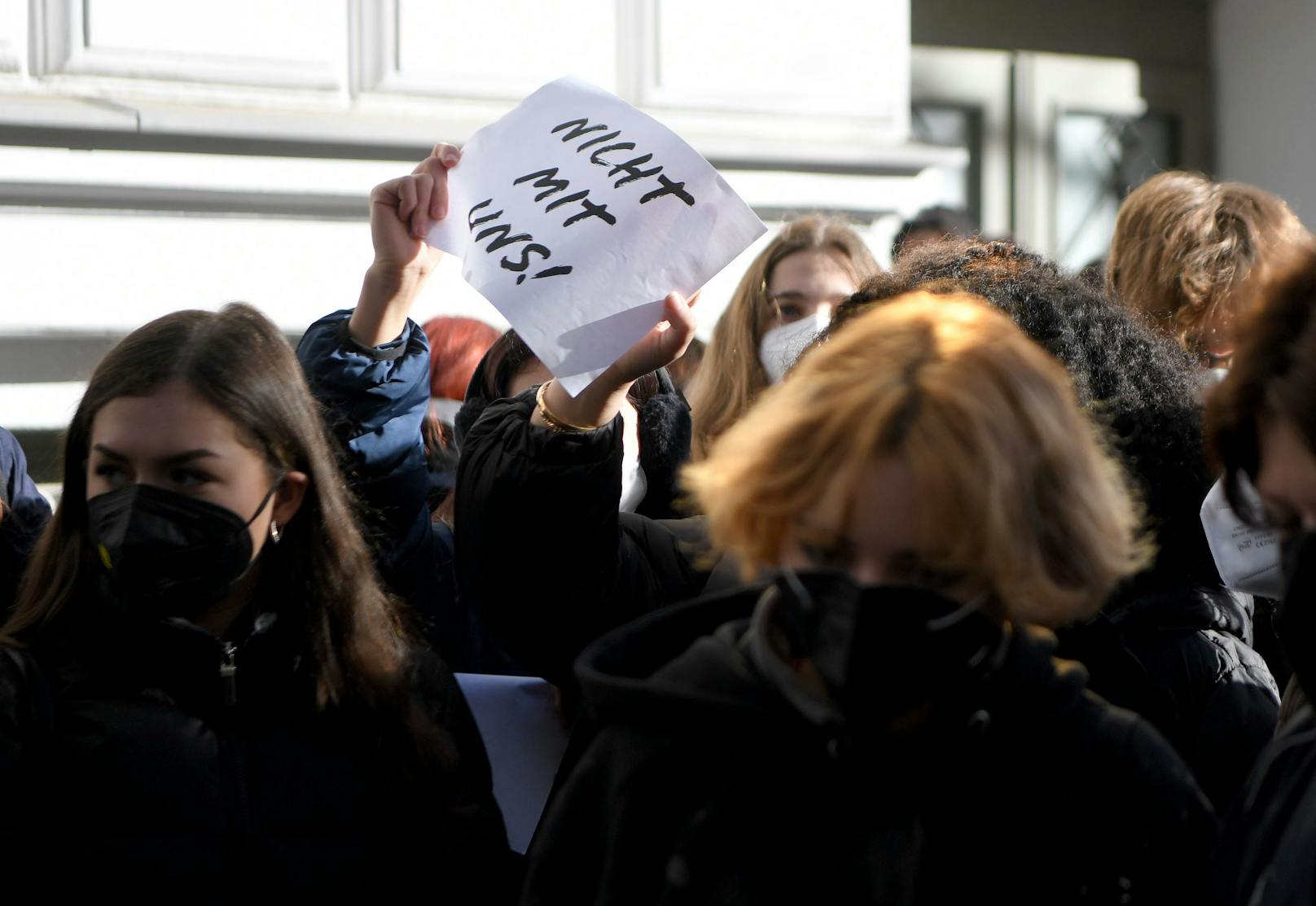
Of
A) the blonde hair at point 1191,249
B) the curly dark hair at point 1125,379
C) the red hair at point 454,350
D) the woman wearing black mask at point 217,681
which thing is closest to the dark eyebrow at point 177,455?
the woman wearing black mask at point 217,681

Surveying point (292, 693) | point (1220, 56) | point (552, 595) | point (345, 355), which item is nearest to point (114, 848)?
point (292, 693)

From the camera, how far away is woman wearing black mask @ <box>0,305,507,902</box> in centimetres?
181

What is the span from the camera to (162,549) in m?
1.88

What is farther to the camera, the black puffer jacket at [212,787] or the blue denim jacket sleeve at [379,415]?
the blue denim jacket sleeve at [379,415]

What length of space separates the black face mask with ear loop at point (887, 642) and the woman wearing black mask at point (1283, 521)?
29 cm

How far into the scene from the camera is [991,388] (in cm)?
144

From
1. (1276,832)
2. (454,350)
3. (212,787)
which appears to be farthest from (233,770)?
(454,350)

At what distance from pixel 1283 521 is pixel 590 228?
99 cm

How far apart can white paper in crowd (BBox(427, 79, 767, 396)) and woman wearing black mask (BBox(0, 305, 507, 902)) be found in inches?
14.8

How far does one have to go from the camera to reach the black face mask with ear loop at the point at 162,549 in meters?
1.88

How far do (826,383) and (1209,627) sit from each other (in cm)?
89

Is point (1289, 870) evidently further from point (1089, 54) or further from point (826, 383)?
point (1089, 54)

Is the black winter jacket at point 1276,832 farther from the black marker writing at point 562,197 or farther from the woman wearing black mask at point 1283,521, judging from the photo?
the black marker writing at point 562,197

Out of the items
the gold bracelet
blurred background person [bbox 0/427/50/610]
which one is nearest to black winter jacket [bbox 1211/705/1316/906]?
the gold bracelet
